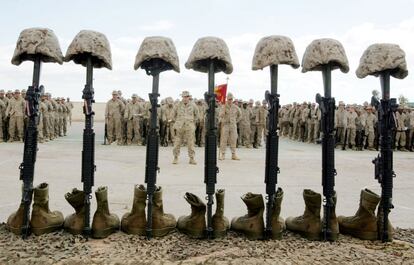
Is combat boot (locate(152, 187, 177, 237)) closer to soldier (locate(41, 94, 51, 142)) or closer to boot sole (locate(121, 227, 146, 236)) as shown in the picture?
boot sole (locate(121, 227, 146, 236))

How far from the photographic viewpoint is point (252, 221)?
4.21 meters

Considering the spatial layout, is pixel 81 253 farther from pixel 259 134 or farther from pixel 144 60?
pixel 259 134

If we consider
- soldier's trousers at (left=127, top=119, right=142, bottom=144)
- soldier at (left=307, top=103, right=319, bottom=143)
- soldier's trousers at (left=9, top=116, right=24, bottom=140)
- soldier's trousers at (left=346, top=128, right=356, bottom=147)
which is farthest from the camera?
soldier at (left=307, top=103, right=319, bottom=143)

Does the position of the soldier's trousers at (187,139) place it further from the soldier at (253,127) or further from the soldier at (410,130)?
the soldier at (410,130)

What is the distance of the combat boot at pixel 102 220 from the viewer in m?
4.09

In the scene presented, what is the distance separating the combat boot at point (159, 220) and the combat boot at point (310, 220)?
4.20 feet

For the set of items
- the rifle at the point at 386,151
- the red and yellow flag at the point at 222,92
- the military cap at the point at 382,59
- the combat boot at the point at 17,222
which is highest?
the red and yellow flag at the point at 222,92

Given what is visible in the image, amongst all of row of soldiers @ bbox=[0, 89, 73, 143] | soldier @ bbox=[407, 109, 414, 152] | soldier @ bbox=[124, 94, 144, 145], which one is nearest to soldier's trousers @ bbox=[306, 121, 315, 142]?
soldier @ bbox=[407, 109, 414, 152]

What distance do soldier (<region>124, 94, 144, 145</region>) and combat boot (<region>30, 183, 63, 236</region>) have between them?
1288 centimetres

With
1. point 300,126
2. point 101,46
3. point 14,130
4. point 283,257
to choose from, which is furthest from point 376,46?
point 300,126

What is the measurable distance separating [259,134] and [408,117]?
691 cm

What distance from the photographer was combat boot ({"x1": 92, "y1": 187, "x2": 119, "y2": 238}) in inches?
161

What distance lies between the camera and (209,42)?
4230 millimetres

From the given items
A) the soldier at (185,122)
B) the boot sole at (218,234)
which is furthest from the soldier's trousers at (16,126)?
the boot sole at (218,234)
